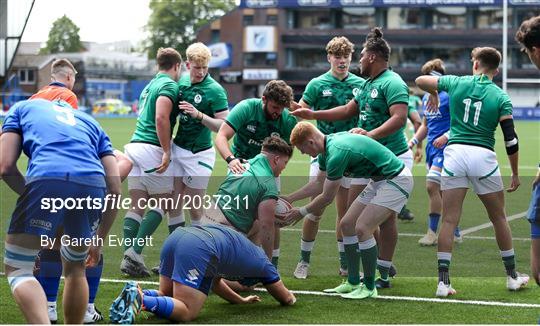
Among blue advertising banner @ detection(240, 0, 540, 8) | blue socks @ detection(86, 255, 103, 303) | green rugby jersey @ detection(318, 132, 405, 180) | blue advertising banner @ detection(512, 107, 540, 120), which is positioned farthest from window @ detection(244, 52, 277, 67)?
blue socks @ detection(86, 255, 103, 303)

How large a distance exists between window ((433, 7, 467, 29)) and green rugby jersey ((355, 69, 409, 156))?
5766 centimetres

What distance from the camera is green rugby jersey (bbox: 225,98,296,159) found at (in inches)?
314

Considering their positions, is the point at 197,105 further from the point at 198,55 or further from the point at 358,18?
the point at 358,18

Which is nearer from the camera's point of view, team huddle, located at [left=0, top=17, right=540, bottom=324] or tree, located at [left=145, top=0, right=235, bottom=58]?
team huddle, located at [left=0, top=17, right=540, bottom=324]

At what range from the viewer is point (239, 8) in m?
70.1

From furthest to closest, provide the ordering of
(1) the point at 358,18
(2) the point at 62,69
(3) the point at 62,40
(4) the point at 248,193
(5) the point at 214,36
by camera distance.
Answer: (5) the point at 214,36 < (1) the point at 358,18 < (3) the point at 62,40 < (4) the point at 248,193 < (2) the point at 62,69

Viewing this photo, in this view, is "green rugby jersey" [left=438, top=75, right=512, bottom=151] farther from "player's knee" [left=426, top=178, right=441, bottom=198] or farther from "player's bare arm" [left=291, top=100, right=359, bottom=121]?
"player's knee" [left=426, top=178, right=441, bottom=198]

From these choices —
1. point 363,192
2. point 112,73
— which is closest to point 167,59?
point 363,192

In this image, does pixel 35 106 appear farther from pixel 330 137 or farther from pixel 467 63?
pixel 467 63

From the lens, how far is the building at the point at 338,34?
2371 inches

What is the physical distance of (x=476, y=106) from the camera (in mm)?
7512

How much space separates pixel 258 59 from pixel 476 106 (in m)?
63.4

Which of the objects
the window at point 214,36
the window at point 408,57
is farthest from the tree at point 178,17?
the window at point 408,57

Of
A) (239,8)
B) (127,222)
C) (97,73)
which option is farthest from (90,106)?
(127,222)
